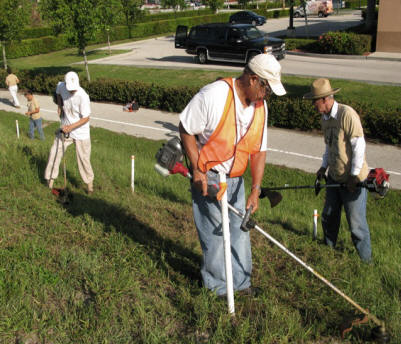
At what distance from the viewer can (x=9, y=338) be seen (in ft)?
11.2

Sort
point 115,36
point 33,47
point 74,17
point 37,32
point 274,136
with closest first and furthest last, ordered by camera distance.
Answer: point 274,136, point 74,17, point 33,47, point 37,32, point 115,36

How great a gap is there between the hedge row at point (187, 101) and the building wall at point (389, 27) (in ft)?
36.5

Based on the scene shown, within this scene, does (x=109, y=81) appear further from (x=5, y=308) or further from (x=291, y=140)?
(x=5, y=308)

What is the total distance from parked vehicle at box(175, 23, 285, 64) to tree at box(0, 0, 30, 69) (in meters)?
9.78

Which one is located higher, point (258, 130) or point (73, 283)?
point (258, 130)

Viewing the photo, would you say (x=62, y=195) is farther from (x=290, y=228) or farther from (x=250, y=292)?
(x=250, y=292)

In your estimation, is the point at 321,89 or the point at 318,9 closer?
the point at 321,89

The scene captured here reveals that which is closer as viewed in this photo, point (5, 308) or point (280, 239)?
point (5, 308)

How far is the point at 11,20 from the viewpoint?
26.5 m

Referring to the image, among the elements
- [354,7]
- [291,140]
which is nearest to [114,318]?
[291,140]

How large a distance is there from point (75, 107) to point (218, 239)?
393 cm

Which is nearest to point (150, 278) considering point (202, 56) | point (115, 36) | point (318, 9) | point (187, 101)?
point (187, 101)

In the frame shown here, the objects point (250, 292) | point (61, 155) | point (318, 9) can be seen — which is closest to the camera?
point (250, 292)

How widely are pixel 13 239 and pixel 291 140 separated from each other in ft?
30.3
